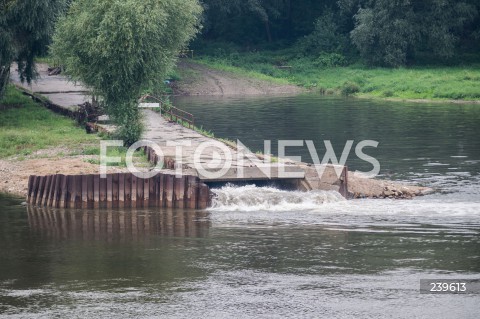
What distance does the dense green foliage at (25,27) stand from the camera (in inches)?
1999

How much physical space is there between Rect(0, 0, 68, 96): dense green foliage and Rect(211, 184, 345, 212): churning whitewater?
20720 mm

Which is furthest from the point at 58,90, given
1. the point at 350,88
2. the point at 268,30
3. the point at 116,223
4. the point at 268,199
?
the point at 268,30

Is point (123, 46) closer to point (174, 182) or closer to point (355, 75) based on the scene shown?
point (174, 182)

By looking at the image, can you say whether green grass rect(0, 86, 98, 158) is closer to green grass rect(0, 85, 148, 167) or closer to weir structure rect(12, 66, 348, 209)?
green grass rect(0, 85, 148, 167)

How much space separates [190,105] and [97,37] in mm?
40129

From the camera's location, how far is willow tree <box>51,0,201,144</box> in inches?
1630

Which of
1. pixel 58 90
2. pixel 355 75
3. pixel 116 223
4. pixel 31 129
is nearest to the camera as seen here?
pixel 116 223

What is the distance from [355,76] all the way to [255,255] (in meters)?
69.0

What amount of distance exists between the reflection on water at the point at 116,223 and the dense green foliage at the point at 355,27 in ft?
202

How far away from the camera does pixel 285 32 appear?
398ft

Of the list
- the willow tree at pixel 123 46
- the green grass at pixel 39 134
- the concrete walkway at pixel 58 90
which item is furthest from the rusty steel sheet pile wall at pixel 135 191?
the concrete walkway at pixel 58 90

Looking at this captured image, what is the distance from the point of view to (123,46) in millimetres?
41375

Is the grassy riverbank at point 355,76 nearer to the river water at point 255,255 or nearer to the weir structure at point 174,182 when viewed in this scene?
the river water at point 255,255

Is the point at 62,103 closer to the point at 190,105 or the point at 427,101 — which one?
the point at 190,105
